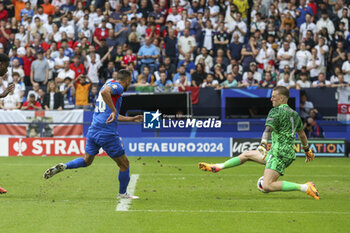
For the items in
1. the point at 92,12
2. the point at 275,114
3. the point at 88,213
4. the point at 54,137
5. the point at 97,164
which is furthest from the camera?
the point at 92,12

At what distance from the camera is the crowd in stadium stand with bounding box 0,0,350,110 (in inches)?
811

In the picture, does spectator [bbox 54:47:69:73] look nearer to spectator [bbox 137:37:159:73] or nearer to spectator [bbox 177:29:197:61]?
spectator [bbox 137:37:159:73]

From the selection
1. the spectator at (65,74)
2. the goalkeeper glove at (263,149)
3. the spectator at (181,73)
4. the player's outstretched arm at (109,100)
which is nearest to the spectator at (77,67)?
the spectator at (65,74)

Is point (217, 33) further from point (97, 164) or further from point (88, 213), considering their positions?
point (88, 213)

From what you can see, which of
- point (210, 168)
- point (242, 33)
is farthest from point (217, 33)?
point (210, 168)

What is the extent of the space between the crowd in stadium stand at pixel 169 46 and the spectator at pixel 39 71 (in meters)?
0.04

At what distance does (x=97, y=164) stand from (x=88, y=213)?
743cm

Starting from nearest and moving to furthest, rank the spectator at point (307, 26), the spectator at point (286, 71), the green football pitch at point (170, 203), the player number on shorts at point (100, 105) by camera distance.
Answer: the green football pitch at point (170, 203) → the player number on shorts at point (100, 105) → the spectator at point (286, 71) → the spectator at point (307, 26)

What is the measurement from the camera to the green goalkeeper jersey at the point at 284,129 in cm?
936

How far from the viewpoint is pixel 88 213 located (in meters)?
8.56

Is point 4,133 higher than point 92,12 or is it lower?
lower

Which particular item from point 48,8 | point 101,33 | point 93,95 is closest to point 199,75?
point 93,95

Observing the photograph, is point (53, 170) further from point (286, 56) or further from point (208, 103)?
point (286, 56)

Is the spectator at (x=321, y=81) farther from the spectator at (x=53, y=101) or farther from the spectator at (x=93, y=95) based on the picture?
the spectator at (x=53, y=101)
